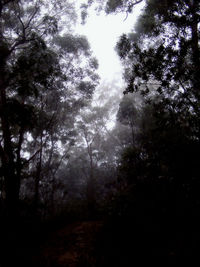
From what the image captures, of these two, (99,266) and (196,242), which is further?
(99,266)

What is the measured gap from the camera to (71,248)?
633 cm

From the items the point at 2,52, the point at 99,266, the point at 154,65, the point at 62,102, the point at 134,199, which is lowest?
the point at 99,266

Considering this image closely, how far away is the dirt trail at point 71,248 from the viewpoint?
5.35 meters

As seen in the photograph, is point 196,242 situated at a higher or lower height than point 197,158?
lower

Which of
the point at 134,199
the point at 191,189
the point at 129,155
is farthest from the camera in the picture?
the point at 129,155

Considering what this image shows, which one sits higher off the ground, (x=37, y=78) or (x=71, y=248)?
(x=37, y=78)

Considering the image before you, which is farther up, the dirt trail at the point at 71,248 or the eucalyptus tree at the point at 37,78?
the eucalyptus tree at the point at 37,78

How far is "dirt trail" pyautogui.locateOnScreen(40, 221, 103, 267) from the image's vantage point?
5.35m

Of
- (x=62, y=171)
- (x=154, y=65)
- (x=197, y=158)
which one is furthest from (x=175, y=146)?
(x=62, y=171)

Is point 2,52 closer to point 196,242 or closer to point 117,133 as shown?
point 196,242

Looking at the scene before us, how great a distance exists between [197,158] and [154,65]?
340 centimetres

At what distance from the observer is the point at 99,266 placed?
4.90 m

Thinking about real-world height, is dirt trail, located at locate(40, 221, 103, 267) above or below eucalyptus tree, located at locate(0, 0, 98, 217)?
below

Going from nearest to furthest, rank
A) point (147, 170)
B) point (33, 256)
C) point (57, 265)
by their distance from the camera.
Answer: point (57, 265) → point (33, 256) → point (147, 170)
